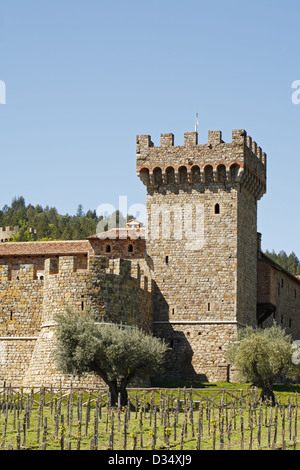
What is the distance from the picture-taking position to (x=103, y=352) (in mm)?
41906

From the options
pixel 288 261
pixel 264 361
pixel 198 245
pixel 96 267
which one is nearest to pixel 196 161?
pixel 198 245

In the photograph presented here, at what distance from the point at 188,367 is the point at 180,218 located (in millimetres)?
8252

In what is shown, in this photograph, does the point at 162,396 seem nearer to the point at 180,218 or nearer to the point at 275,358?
the point at 275,358

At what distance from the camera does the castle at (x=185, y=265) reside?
166 feet

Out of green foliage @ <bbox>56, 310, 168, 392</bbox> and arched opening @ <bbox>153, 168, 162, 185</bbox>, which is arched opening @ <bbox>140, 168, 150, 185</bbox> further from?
green foliage @ <bbox>56, 310, 168, 392</bbox>

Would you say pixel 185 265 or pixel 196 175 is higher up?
pixel 196 175

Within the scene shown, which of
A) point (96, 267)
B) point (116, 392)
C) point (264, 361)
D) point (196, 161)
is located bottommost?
point (116, 392)

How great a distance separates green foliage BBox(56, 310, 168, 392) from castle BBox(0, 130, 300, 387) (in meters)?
6.25

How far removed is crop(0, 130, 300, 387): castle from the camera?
50.7m

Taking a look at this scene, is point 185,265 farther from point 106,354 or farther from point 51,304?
point 106,354

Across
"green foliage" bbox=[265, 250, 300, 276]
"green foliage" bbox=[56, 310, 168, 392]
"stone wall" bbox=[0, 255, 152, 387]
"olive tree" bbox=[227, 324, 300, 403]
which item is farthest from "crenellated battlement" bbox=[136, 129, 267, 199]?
"green foliage" bbox=[265, 250, 300, 276]

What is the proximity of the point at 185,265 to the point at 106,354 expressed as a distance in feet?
44.4

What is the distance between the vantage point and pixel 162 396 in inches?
1688
